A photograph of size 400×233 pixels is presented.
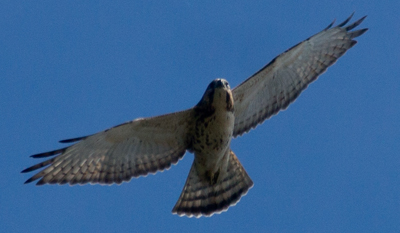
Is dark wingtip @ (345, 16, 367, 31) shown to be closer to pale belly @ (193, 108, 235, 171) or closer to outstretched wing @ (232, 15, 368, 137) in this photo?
outstretched wing @ (232, 15, 368, 137)

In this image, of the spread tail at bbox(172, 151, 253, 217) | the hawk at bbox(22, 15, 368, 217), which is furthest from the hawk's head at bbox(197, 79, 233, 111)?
the spread tail at bbox(172, 151, 253, 217)

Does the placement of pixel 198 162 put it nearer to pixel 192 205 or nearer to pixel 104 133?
pixel 192 205

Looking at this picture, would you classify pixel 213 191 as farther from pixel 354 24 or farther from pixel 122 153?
pixel 354 24

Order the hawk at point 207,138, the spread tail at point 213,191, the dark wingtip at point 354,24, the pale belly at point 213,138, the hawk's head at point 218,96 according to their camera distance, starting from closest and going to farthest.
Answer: the hawk's head at point 218,96 < the pale belly at point 213,138 < the hawk at point 207,138 < the dark wingtip at point 354,24 < the spread tail at point 213,191

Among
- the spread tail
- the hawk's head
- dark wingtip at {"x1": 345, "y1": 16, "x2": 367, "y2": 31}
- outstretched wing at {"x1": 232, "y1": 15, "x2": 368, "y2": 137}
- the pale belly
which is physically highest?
dark wingtip at {"x1": 345, "y1": 16, "x2": 367, "y2": 31}

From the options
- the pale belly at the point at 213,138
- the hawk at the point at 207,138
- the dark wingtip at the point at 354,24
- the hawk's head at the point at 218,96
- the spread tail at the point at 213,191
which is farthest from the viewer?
the spread tail at the point at 213,191

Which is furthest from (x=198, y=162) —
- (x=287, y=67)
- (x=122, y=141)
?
(x=287, y=67)

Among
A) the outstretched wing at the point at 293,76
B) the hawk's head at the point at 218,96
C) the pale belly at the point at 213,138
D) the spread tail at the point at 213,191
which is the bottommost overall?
the spread tail at the point at 213,191

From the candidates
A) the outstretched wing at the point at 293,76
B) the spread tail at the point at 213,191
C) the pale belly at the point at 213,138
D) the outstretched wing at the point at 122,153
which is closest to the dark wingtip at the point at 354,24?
the outstretched wing at the point at 293,76

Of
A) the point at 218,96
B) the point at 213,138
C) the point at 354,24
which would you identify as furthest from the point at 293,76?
the point at 213,138

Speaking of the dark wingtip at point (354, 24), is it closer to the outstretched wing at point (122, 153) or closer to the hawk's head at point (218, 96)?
the hawk's head at point (218, 96)
